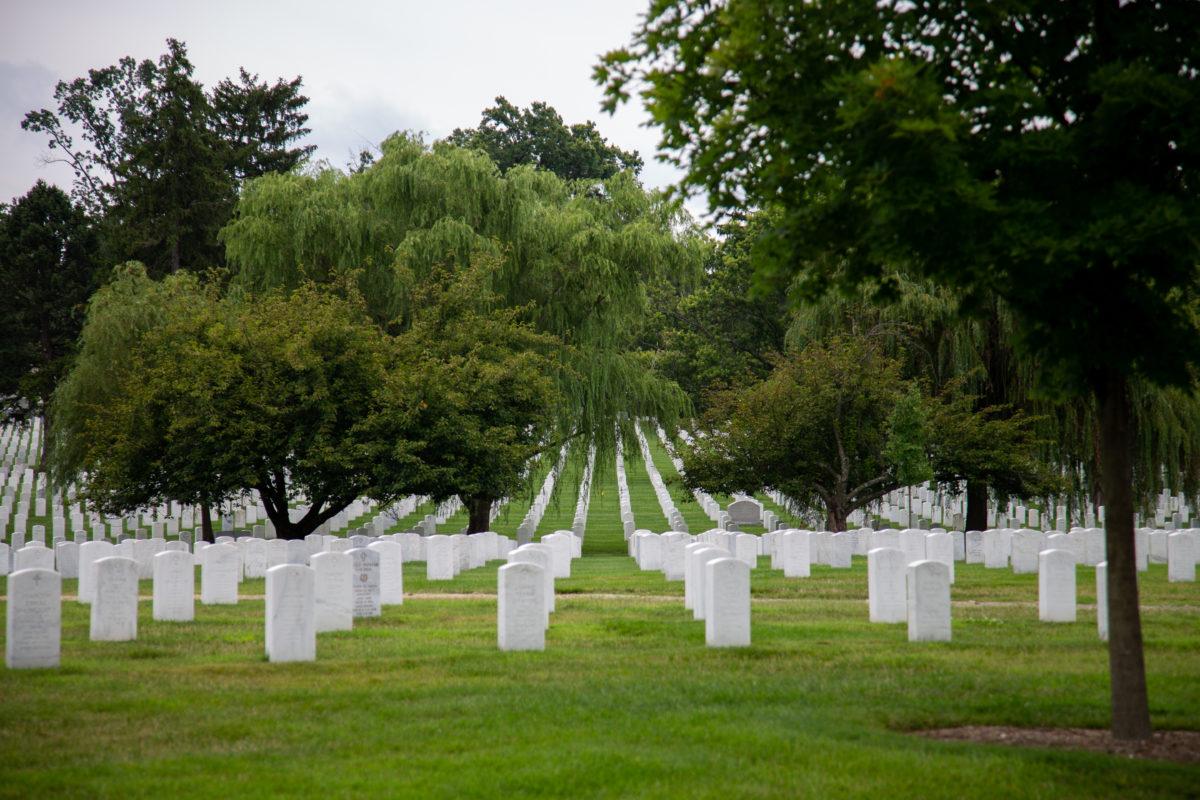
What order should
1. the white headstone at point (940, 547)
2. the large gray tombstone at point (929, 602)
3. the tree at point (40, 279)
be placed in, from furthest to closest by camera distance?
the tree at point (40, 279) < the white headstone at point (940, 547) < the large gray tombstone at point (929, 602)

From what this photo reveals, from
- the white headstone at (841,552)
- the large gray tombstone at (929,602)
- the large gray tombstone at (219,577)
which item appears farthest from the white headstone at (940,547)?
the large gray tombstone at (219,577)

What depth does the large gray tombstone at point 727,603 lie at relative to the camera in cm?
1191

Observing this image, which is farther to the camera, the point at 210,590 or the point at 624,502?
the point at 624,502

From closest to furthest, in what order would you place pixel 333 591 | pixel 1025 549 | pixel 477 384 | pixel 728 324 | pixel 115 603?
1. pixel 115 603
2. pixel 333 591
3. pixel 1025 549
4. pixel 477 384
5. pixel 728 324

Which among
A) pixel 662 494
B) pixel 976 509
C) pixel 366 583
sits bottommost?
pixel 366 583

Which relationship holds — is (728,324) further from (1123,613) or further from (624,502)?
(1123,613)

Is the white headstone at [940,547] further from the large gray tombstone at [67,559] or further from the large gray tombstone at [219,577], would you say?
the large gray tombstone at [67,559]

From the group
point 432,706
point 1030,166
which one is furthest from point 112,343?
point 1030,166

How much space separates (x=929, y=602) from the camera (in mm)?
12312

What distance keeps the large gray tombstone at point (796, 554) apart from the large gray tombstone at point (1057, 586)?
681cm

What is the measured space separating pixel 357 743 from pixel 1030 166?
236 inches

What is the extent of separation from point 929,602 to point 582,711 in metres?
5.01

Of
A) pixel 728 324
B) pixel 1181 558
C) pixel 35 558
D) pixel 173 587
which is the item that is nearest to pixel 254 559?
pixel 35 558

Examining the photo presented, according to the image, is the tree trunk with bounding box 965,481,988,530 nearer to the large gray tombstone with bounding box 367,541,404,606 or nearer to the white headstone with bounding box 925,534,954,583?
the white headstone with bounding box 925,534,954,583
